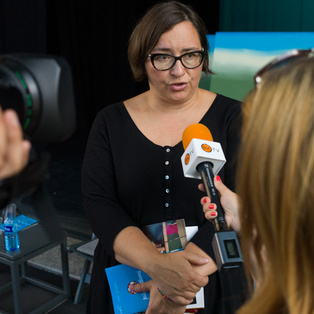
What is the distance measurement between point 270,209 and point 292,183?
2.0 inches

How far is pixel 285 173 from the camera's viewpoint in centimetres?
53

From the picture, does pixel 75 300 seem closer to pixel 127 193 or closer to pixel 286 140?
pixel 127 193

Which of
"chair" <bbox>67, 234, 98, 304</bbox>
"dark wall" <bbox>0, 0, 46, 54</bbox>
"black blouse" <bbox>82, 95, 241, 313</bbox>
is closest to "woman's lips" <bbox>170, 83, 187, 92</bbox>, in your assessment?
"black blouse" <bbox>82, 95, 241, 313</bbox>

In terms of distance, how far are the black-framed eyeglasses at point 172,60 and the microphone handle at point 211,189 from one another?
38cm

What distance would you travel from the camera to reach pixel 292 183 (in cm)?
53

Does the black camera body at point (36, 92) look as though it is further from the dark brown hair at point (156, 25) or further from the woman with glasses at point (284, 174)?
the dark brown hair at point (156, 25)

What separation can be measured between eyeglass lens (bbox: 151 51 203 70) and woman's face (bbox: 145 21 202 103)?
0.01m

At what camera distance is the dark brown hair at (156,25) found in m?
1.31

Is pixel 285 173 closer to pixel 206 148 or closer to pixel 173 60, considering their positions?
pixel 206 148

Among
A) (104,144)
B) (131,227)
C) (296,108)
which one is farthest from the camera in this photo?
(104,144)

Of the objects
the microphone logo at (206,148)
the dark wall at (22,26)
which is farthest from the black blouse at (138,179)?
the dark wall at (22,26)

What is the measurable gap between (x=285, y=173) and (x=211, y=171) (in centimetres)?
53

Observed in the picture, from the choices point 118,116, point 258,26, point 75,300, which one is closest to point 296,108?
point 118,116

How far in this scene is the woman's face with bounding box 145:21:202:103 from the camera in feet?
4.33
